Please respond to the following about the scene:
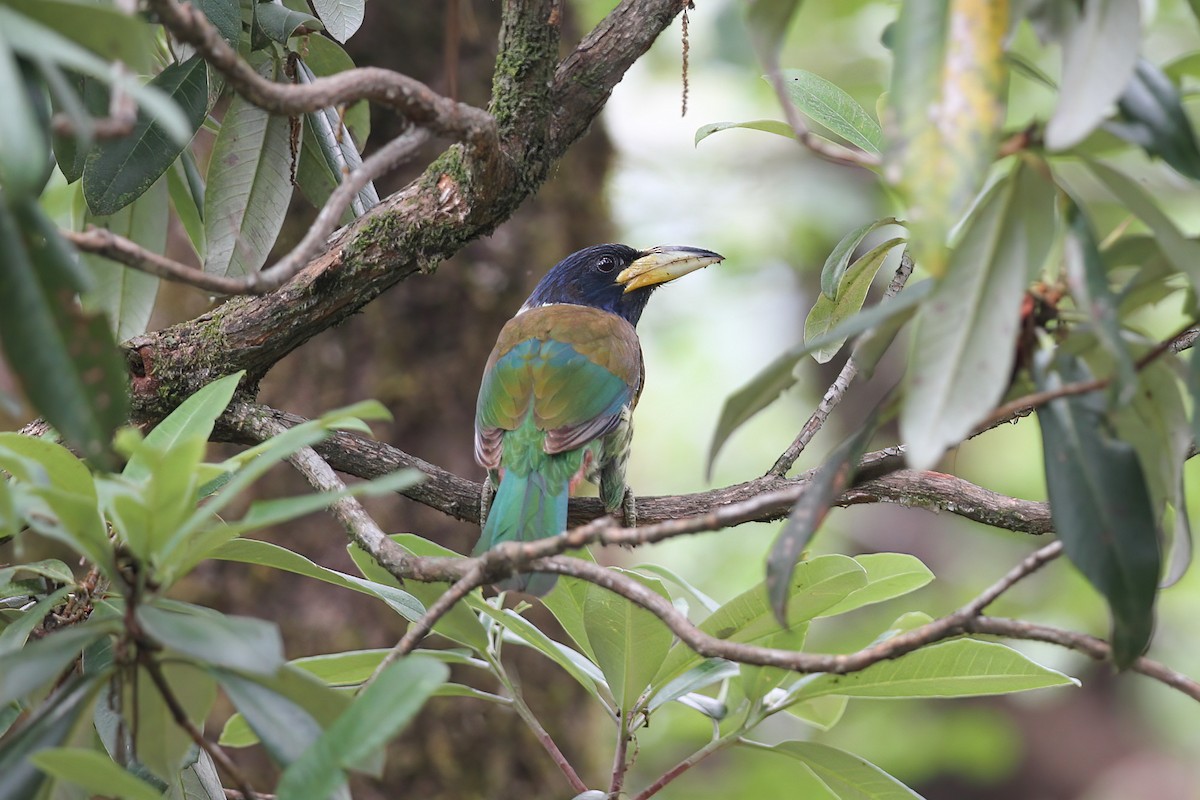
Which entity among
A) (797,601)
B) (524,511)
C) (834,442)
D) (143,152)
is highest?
(834,442)

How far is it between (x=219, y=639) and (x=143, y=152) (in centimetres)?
111

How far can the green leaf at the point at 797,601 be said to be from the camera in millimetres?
1739

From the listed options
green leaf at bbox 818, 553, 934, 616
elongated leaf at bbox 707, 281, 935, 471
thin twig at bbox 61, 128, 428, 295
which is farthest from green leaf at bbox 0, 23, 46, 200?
green leaf at bbox 818, 553, 934, 616

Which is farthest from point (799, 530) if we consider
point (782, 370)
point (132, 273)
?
point (132, 273)

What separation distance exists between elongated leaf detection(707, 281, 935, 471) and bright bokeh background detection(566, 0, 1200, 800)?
3.92 meters

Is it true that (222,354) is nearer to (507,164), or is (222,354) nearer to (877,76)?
(507,164)

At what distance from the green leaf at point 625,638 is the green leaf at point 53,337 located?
837 millimetres

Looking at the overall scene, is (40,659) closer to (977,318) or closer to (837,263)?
(977,318)

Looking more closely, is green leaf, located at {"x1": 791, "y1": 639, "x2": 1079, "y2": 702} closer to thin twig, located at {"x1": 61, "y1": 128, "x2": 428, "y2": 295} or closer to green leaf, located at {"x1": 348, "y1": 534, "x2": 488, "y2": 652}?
green leaf, located at {"x1": 348, "y1": 534, "x2": 488, "y2": 652}

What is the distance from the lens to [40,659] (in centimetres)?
124

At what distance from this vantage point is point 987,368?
45.9 inches

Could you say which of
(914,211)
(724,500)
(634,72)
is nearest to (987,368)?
(914,211)

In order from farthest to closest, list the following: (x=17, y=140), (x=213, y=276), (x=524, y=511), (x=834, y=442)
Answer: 1. (x=834, y=442)
2. (x=524, y=511)
3. (x=213, y=276)
4. (x=17, y=140)

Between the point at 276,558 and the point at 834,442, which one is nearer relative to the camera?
the point at 276,558
